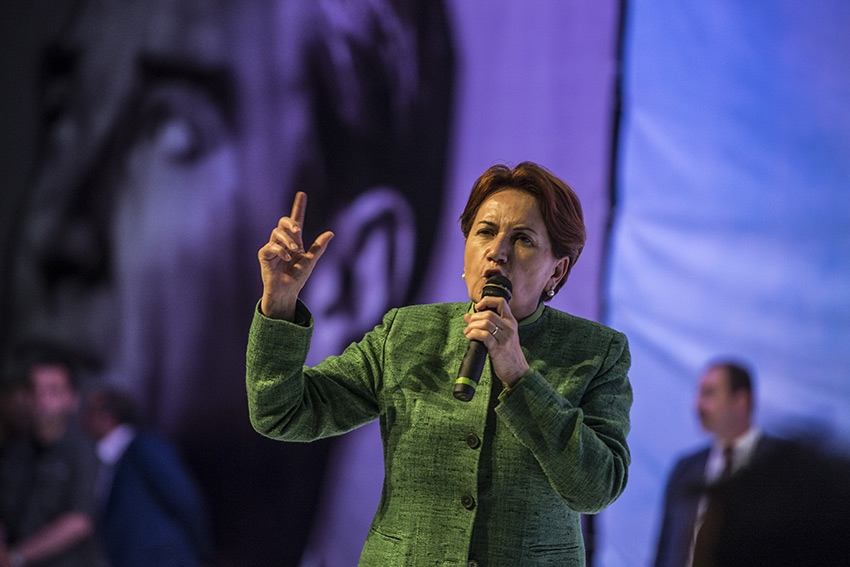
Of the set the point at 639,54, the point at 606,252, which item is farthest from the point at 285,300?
the point at 639,54

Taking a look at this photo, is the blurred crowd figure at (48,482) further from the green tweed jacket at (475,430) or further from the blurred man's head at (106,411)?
the green tweed jacket at (475,430)

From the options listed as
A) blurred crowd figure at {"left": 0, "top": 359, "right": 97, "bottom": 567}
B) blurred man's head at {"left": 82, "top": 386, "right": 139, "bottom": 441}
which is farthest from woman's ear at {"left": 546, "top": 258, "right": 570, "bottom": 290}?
blurred crowd figure at {"left": 0, "top": 359, "right": 97, "bottom": 567}

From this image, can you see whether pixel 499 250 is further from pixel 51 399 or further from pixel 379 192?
pixel 51 399

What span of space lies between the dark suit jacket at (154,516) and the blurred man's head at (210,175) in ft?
0.69

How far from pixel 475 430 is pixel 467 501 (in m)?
0.12

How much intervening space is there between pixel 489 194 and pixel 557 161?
1.82 metres

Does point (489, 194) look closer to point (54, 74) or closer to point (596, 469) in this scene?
point (596, 469)

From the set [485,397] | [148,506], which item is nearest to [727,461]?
[485,397]

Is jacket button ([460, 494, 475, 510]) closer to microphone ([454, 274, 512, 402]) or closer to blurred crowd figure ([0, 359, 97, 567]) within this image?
microphone ([454, 274, 512, 402])

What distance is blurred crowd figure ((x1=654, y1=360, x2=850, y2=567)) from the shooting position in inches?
119

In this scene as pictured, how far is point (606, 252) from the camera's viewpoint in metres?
3.31

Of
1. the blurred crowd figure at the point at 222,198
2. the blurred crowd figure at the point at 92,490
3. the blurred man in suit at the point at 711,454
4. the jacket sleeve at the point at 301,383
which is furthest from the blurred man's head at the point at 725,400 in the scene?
the blurred crowd figure at the point at 92,490

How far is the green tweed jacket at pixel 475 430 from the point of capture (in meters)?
1.40

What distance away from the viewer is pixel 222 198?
384 centimetres
